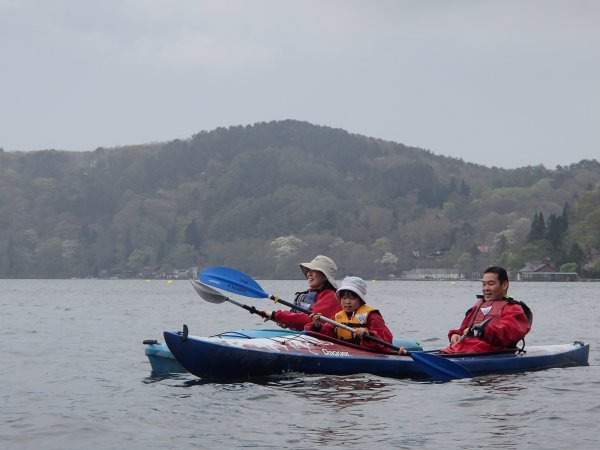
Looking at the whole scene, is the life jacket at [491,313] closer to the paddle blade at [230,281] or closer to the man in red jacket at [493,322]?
the man in red jacket at [493,322]

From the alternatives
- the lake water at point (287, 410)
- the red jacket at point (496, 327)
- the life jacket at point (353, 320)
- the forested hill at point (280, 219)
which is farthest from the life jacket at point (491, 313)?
the forested hill at point (280, 219)

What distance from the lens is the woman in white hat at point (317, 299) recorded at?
14.9 m

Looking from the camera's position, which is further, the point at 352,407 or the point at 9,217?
the point at 9,217

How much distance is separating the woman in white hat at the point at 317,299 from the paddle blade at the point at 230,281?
0.50 m

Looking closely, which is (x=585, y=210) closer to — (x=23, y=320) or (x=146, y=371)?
(x=23, y=320)

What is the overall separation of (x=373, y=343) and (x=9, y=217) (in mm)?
175626

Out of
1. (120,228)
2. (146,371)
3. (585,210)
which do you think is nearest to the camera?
(146,371)

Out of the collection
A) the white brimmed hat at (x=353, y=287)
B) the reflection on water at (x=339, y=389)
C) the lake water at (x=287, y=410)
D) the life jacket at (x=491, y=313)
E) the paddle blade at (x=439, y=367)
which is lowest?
the lake water at (x=287, y=410)

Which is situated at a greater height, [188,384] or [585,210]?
[585,210]

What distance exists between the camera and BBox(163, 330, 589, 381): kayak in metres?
13.2

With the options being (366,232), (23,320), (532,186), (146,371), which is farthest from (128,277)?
(146,371)

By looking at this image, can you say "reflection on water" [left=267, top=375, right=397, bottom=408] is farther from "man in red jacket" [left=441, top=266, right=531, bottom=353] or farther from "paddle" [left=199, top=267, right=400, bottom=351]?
"paddle" [left=199, top=267, right=400, bottom=351]

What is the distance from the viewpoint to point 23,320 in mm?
32844

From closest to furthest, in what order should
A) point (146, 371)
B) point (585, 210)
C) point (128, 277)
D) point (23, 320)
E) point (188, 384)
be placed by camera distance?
point (188, 384)
point (146, 371)
point (23, 320)
point (585, 210)
point (128, 277)
